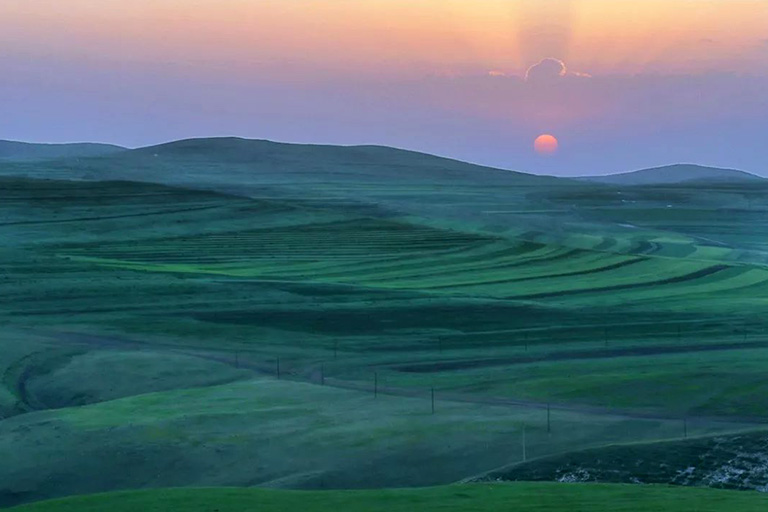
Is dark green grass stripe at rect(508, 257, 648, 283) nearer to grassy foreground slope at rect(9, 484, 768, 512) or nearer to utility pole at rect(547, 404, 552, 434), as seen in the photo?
utility pole at rect(547, 404, 552, 434)

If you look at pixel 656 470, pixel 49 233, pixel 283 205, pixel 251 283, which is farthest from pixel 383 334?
pixel 283 205

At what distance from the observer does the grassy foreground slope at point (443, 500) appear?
107 feet

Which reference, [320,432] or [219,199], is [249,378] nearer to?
[320,432]

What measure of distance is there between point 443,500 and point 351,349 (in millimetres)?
38822

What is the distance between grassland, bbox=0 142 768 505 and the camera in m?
45.1

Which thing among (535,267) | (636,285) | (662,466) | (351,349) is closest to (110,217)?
(535,267)

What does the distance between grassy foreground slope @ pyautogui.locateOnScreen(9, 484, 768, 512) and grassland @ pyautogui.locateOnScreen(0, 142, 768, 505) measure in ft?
18.5

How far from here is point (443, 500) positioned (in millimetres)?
33812

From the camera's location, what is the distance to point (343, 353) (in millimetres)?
71000

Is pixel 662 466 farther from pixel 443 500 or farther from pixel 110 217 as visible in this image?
pixel 110 217

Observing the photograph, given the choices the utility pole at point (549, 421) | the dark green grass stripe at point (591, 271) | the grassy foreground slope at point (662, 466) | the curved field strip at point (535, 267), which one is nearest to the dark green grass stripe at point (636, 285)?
the dark green grass stripe at point (591, 271)

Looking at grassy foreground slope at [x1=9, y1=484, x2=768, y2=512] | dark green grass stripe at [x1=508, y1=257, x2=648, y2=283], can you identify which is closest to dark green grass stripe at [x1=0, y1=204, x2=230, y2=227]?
dark green grass stripe at [x1=508, y1=257, x2=648, y2=283]

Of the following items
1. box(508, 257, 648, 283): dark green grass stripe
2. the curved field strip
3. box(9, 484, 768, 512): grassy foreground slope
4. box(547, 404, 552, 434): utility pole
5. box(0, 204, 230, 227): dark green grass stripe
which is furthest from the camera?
box(0, 204, 230, 227): dark green grass stripe

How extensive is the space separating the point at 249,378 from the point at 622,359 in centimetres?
2124
